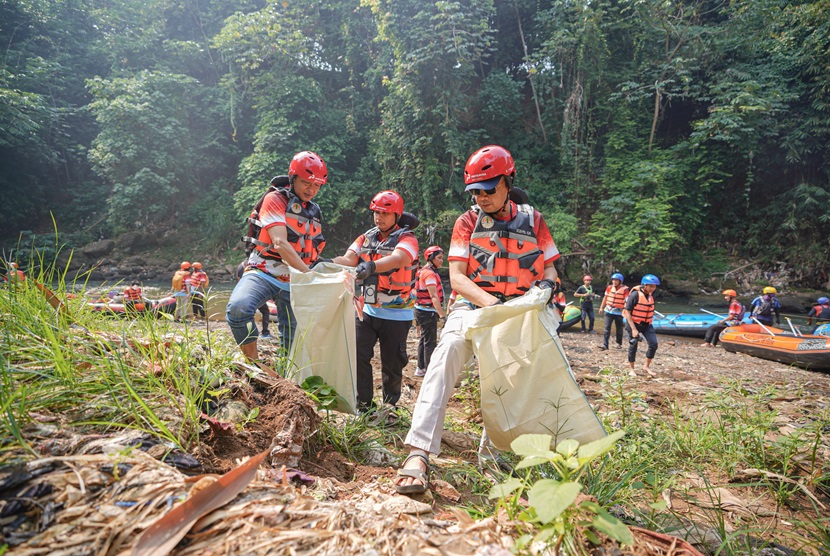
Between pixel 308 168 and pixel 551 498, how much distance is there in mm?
3261

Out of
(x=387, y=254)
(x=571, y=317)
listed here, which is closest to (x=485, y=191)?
(x=387, y=254)

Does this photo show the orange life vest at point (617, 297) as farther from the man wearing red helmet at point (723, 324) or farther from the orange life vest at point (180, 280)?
the orange life vest at point (180, 280)

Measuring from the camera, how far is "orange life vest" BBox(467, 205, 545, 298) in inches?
112

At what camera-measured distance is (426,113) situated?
838 inches

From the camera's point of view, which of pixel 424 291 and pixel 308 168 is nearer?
pixel 308 168

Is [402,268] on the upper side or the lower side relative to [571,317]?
upper

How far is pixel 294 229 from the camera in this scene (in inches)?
147

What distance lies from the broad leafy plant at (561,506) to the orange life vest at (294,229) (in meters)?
2.85

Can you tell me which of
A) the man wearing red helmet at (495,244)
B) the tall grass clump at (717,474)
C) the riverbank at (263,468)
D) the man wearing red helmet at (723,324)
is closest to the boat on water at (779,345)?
the man wearing red helmet at (723,324)

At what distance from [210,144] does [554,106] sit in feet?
71.8

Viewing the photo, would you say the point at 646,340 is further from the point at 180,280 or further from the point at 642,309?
the point at 180,280

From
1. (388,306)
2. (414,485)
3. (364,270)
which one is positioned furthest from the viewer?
(388,306)

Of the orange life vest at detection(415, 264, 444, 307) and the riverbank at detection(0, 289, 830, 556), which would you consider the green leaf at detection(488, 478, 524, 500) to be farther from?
the orange life vest at detection(415, 264, 444, 307)

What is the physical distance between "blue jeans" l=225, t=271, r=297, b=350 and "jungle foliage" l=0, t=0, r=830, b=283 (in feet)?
56.6
